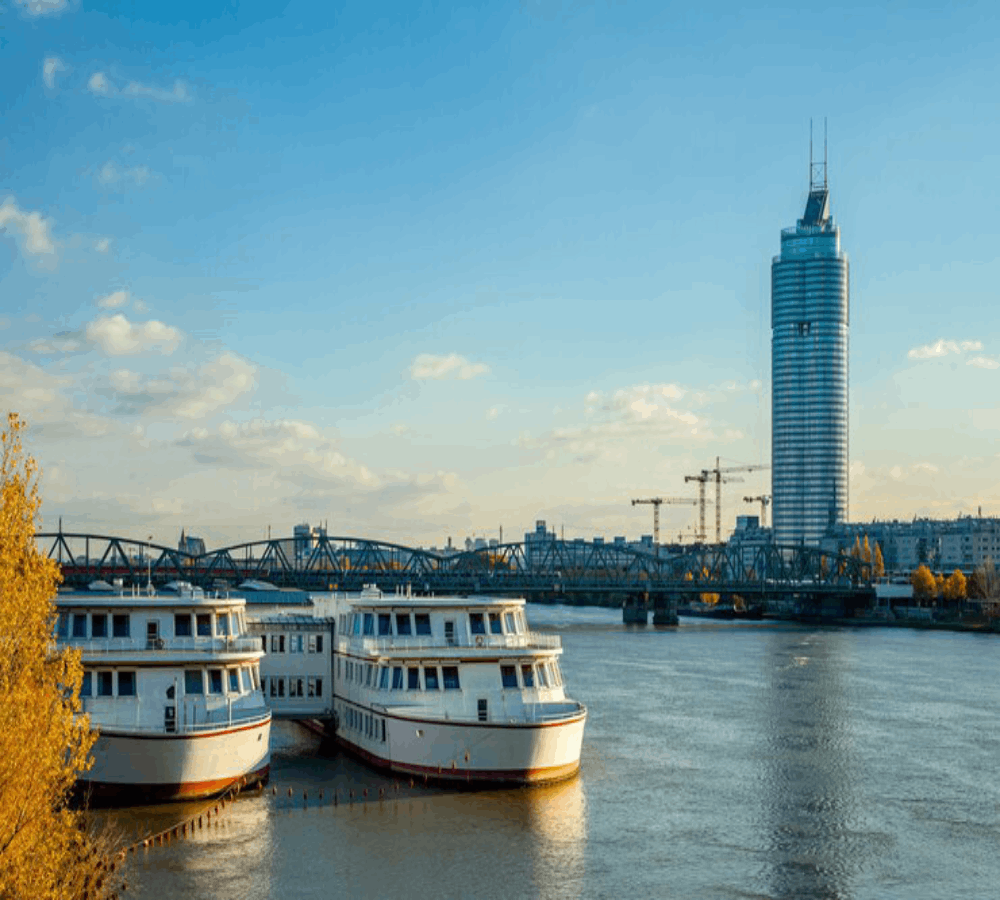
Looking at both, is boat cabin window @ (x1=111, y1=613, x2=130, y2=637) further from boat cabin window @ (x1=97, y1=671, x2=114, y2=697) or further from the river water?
the river water

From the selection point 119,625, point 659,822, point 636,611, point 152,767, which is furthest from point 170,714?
point 636,611

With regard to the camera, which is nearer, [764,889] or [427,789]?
[764,889]

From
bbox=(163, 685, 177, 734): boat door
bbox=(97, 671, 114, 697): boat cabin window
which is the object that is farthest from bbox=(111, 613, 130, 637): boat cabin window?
bbox=(163, 685, 177, 734): boat door

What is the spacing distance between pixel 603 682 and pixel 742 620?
101226 millimetres

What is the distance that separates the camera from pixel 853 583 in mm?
179875

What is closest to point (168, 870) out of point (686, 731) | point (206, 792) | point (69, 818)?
point (206, 792)

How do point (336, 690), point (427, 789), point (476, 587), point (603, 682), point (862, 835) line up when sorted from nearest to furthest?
point (862, 835) < point (427, 789) < point (336, 690) < point (603, 682) < point (476, 587)

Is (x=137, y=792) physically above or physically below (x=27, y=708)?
below

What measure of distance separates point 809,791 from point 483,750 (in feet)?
35.8

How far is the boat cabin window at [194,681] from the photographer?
37031 millimetres

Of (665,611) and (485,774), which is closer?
(485,774)

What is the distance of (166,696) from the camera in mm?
36688

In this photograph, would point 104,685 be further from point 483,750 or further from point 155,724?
point 483,750

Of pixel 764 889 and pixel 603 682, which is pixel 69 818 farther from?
pixel 603 682
